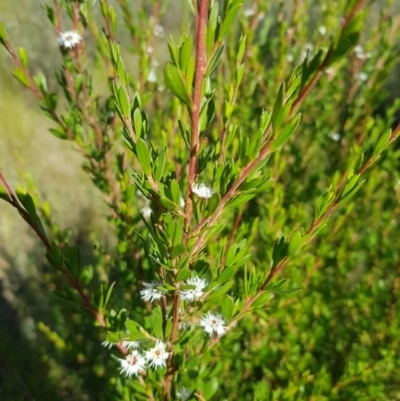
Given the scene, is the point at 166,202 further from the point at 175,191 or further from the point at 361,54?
the point at 361,54

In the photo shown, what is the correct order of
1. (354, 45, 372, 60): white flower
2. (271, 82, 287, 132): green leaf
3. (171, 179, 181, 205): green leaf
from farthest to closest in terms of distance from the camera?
1. (354, 45, 372, 60): white flower
2. (171, 179, 181, 205): green leaf
3. (271, 82, 287, 132): green leaf

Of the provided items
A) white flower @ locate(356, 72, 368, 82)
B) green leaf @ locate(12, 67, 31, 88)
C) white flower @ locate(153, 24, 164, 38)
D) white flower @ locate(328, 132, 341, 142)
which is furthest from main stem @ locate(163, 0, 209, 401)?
white flower @ locate(356, 72, 368, 82)

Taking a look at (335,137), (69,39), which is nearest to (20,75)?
(69,39)

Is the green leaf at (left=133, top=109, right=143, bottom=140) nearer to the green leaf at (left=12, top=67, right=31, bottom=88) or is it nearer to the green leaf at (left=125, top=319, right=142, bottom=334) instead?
the green leaf at (left=125, top=319, right=142, bottom=334)

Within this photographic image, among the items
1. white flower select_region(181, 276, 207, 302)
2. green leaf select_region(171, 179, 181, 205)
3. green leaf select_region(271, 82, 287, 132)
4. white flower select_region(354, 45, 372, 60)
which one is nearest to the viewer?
green leaf select_region(271, 82, 287, 132)

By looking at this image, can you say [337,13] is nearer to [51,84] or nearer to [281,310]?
[281,310]

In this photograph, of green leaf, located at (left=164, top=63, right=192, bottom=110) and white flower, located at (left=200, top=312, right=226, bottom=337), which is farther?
white flower, located at (left=200, top=312, right=226, bottom=337)
